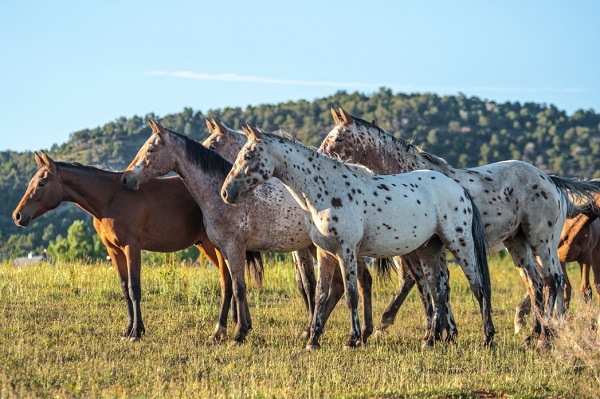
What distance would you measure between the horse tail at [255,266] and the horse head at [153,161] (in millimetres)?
1846

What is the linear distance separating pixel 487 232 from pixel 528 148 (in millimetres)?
50530

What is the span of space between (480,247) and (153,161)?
402 cm

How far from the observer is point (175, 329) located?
11.1 m

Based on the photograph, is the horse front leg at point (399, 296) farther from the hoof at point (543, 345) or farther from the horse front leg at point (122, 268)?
the horse front leg at point (122, 268)

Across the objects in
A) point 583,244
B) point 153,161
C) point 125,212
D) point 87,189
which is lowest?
point 583,244

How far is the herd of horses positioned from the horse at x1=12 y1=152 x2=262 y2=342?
2cm

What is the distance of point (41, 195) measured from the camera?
10.2 metres

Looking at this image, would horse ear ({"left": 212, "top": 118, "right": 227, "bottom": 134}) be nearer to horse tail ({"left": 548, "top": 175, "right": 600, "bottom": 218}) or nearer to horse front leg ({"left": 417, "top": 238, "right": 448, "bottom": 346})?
horse front leg ({"left": 417, "top": 238, "right": 448, "bottom": 346})

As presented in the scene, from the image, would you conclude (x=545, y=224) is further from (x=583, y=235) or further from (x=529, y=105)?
(x=529, y=105)

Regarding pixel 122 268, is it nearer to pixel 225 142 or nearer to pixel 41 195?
pixel 41 195

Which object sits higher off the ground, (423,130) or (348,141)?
(423,130)

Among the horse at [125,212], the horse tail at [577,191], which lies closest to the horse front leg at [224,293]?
the horse at [125,212]

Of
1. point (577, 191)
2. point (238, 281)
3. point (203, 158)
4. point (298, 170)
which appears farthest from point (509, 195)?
point (203, 158)

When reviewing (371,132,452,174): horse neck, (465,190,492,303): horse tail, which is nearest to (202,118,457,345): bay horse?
(465,190,492,303): horse tail
